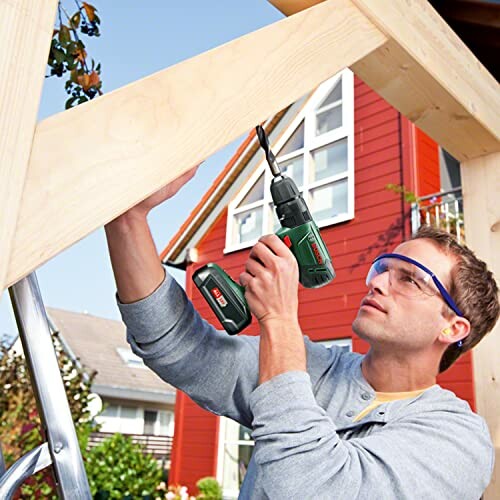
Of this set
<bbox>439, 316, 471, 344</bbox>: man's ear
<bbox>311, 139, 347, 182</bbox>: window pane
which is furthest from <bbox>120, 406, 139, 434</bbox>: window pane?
<bbox>439, 316, 471, 344</bbox>: man's ear

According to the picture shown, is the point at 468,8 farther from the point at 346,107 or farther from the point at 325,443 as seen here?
the point at 346,107

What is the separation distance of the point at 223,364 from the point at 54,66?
0.90 meters

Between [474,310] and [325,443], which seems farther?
[474,310]

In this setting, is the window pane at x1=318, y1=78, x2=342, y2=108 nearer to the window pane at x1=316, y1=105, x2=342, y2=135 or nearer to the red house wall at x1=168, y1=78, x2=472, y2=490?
the window pane at x1=316, y1=105, x2=342, y2=135

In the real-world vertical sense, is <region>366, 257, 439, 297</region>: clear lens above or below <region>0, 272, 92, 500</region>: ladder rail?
above

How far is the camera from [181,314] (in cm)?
137

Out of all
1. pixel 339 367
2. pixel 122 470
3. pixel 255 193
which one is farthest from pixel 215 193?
pixel 339 367

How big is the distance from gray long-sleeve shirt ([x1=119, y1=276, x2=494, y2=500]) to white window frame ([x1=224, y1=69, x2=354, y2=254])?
15.5ft

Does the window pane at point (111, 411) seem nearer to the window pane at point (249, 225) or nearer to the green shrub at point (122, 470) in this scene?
the green shrub at point (122, 470)

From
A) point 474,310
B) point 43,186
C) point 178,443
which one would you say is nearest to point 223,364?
point 474,310

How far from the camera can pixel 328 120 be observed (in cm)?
666

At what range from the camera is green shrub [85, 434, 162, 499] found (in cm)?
646

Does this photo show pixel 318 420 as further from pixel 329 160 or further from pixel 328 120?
pixel 328 120

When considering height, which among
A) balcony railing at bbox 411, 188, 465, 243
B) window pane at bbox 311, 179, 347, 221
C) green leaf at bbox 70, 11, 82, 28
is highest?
window pane at bbox 311, 179, 347, 221
